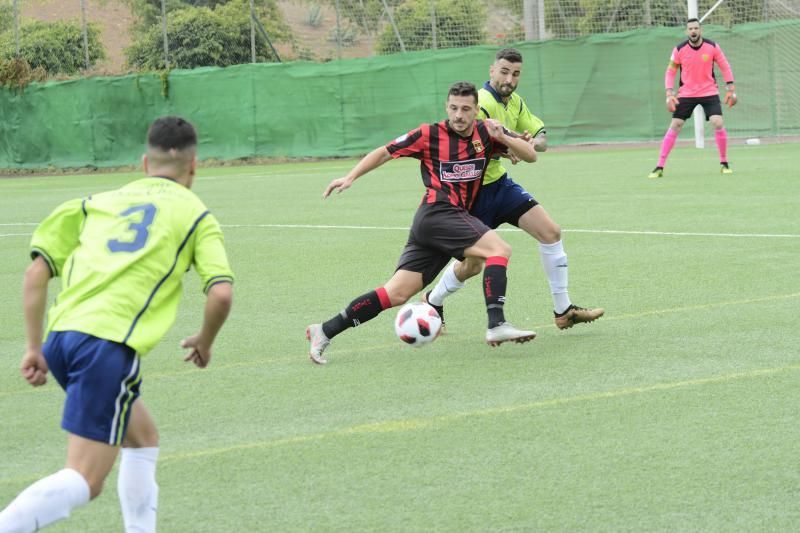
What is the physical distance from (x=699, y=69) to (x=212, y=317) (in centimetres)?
1683

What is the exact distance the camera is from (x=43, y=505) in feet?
12.8

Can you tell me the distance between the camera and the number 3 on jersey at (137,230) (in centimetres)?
420

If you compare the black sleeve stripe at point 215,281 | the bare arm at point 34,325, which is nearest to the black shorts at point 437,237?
the black sleeve stripe at point 215,281

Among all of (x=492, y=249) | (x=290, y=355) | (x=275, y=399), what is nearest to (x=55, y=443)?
(x=275, y=399)

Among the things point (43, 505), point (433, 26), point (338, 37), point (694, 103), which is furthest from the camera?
point (338, 37)

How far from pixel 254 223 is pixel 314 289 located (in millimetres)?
5868

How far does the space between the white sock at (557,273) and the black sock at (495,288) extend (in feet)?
2.36

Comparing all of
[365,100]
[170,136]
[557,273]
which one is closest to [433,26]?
[365,100]

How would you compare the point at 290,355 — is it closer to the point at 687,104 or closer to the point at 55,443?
the point at 55,443

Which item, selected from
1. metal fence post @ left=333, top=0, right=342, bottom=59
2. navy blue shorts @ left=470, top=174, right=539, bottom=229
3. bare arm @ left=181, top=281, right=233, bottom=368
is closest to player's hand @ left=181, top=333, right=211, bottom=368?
bare arm @ left=181, top=281, right=233, bottom=368

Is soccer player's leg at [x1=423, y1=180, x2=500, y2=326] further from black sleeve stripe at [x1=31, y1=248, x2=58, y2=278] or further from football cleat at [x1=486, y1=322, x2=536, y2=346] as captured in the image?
black sleeve stripe at [x1=31, y1=248, x2=58, y2=278]

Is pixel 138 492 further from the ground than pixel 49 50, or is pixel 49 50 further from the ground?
pixel 49 50

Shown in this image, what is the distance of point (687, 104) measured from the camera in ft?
66.3

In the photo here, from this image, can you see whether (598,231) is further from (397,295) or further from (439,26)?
(439,26)
